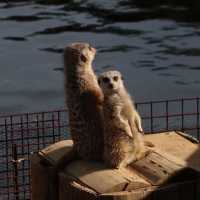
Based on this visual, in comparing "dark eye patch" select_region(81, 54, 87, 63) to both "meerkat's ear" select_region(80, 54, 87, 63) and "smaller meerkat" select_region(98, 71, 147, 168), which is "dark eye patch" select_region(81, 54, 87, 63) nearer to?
"meerkat's ear" select_region(80, 54, 87, 63)

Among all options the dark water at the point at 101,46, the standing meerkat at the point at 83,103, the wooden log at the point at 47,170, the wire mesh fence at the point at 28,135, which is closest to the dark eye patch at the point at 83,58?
the standing meerkat at the point at 83,103

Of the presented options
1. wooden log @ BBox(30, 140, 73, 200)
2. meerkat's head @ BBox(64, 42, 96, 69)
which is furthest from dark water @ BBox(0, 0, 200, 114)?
meerkat's head @ BBox(64, 42, 96, 69)

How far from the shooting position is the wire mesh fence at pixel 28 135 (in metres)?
6.41

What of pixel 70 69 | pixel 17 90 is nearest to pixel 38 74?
pixel 17 90

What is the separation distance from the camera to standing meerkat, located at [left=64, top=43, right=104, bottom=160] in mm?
5156

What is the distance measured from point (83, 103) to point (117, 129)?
29cm

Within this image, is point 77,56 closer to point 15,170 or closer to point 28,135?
point 15,170

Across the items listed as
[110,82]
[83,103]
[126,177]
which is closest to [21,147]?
[83,103]

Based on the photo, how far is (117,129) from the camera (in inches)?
199

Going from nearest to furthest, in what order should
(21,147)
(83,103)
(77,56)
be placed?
1. (83,103)
2. (77,56)
3. (21,147)

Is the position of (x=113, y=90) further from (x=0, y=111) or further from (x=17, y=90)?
(x=17, y=90)

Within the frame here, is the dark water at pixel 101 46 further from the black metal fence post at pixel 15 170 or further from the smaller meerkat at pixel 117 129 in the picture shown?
the smaller meerkat at pixel 117 129

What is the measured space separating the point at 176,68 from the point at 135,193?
8.94 metres

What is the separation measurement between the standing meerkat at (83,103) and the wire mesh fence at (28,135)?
774mm
